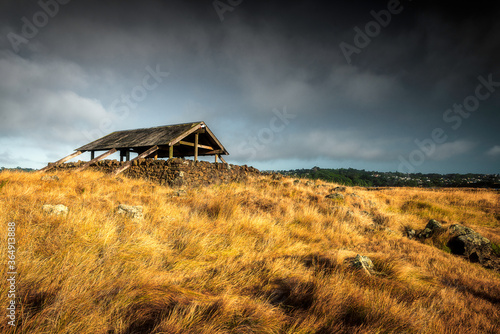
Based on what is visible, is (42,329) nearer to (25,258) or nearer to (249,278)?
(25,258)

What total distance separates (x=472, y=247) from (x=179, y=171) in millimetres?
10620

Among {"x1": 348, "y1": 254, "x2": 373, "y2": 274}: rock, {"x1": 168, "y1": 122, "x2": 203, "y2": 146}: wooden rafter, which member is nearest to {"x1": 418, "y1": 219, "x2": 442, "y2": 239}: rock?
{"x1": 348, "y1": 254, "x2": 373, "y2": 274}: rock

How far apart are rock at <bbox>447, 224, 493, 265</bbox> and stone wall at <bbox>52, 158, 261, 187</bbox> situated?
935cm

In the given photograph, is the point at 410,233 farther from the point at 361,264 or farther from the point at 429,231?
the point at 361,264

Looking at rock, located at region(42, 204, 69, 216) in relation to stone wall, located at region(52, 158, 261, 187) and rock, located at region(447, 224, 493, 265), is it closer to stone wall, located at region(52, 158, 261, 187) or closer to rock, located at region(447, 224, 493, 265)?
stone wall, located at region(52, 158, 261, 187)

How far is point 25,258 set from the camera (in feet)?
6.37

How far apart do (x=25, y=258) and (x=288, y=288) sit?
2671mm

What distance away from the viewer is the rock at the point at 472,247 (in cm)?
511

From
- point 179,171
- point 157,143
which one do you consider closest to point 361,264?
point 179,171

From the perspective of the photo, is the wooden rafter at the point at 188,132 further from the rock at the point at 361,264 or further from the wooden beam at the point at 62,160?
the rock at the point at 361,264

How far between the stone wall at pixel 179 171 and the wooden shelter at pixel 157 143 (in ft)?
1.76

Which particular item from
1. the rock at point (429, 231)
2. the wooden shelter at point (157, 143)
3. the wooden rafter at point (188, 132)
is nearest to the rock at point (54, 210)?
the wooden shelter at point (157, 143)

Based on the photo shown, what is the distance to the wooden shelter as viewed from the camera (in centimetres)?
1202

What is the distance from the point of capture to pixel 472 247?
5258 millimetres
